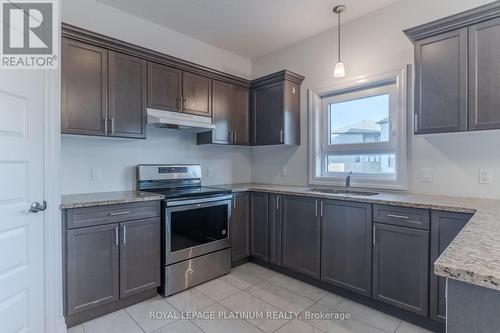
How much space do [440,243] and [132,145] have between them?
9.36ft

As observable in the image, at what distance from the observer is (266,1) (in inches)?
100

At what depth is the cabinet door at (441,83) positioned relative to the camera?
1943mm

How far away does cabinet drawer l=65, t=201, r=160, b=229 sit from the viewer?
1960 millimetres

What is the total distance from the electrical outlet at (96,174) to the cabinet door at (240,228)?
4.55ft

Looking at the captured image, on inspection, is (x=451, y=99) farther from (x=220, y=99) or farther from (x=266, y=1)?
(x=220, y=99)

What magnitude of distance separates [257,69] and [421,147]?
2485mm

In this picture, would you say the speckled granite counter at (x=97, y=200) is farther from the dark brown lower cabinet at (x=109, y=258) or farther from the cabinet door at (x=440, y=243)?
the cabinet door at (x=440, y=243)

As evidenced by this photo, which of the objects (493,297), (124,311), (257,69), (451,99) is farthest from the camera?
(257,69)

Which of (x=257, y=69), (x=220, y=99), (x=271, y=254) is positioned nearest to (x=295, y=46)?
(x=257, y=69)

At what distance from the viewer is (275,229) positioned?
2.99 m

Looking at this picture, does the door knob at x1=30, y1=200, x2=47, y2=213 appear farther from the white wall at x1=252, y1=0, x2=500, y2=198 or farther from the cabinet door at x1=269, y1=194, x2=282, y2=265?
the white wall at x1=252, y1=0, x2=500, y2=198

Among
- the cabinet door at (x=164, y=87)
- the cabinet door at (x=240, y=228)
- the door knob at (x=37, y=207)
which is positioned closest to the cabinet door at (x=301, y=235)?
the cabinet door at (x=240, y=228)

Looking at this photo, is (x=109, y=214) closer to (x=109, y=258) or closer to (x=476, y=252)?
(x=109, y=258)

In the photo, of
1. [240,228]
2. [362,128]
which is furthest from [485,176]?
[240,228]
